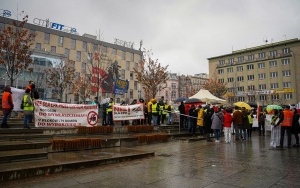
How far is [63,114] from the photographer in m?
10.7

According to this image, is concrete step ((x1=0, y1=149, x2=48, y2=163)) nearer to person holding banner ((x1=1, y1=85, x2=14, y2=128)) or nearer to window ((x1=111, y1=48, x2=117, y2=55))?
person holding banner ((x1=1, y1=85, x2=14, y2=128))

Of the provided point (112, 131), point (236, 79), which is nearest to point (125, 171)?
point (112, 131)

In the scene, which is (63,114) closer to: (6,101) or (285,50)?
(6,101)

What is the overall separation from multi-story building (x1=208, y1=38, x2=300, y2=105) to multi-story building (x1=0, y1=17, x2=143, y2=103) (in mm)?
29458

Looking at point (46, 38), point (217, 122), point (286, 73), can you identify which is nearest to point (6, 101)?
point (217, 122)

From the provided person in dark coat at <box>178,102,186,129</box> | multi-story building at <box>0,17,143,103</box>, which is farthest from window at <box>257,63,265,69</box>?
person in dark coat at <box>178,102,186,129</box>

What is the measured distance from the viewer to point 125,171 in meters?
6.84

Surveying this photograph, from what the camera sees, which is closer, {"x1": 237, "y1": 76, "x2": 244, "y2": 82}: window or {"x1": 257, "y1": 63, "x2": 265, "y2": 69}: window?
{"x1": 257, "y1": 63, "x2": 265, "y2": 69}: window

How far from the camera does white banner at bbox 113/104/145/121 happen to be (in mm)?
13617

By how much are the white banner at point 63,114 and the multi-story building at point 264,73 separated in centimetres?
5551

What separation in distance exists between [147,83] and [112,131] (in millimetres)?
17483

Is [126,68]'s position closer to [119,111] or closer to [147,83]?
[147,83]

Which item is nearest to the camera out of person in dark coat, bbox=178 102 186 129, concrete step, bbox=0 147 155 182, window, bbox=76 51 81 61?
concrete step, bbox=0 147 155 182

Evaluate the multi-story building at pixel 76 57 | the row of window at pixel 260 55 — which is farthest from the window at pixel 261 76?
the multi-story building at pixel 76 57
